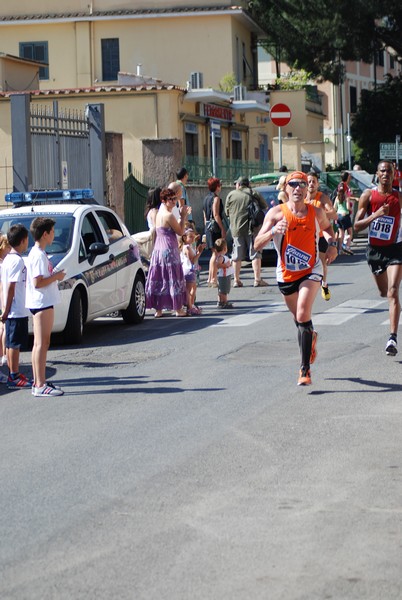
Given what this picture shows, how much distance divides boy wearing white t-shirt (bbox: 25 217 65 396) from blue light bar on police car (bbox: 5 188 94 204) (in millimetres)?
5598

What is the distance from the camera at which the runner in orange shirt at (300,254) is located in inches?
437

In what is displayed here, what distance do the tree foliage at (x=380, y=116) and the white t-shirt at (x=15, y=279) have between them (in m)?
48.6

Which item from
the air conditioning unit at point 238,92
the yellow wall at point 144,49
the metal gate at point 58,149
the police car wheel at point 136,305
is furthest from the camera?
A: the yellow wall at point 144,49

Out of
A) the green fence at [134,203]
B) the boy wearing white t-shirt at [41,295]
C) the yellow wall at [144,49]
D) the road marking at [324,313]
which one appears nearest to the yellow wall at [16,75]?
the green fence at [134,203]

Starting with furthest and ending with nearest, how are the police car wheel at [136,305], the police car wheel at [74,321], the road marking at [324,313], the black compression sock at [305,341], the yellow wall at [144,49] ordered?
the yellow wall at [144,49] < the police car wheel at [136,305] < the road marking at [324,313] < the police car wheel at [74,321] < the black compression sock at [305,341]

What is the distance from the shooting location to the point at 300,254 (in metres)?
11.2

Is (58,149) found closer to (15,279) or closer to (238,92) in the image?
(15,279)

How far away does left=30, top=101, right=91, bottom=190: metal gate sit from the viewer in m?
23.8

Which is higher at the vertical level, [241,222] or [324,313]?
[241,222]

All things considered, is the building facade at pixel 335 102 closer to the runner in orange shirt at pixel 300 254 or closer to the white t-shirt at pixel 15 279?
the white t-shirt at pixel 15 279

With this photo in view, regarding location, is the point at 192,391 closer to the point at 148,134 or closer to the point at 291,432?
the point at 291,432

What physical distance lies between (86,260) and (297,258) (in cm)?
454

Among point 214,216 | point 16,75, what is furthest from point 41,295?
point 16,75

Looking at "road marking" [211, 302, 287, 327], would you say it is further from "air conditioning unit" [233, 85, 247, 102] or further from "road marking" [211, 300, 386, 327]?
"air conditioning unit" [233, 85, 247, 102]
